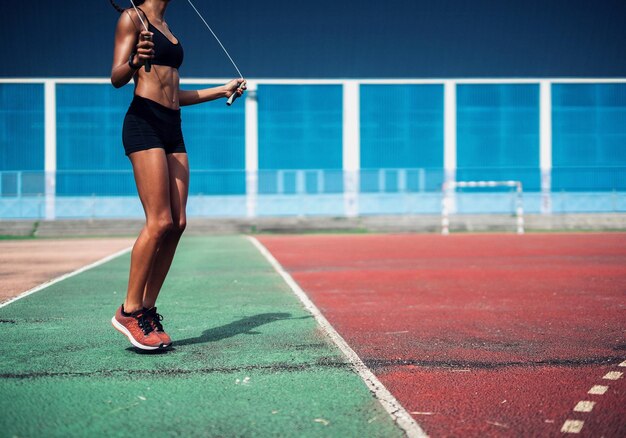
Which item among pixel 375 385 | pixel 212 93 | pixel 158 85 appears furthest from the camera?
pixel 212 93

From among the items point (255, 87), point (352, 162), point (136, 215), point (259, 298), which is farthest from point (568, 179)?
point (259, 298)

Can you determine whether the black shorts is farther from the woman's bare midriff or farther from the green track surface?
the green track surface

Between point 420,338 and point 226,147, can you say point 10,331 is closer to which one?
point 420,338

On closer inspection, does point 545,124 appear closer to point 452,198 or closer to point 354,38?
point 452,198

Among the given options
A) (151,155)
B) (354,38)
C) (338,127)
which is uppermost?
(354,38)

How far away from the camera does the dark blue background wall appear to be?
28375 millimetres

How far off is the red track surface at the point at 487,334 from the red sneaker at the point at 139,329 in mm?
1209

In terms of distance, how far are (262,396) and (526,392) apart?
1.24 m

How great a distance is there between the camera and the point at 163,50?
4.29m

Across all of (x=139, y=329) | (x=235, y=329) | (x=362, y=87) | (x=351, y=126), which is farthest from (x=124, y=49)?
(x=362, y=87)

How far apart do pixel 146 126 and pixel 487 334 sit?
2.68 m

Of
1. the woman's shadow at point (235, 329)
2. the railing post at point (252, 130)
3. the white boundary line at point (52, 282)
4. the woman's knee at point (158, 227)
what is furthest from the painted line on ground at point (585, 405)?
the railing post at point (252, 130)

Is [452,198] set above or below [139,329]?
above

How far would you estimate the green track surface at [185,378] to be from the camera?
2.95 metres
